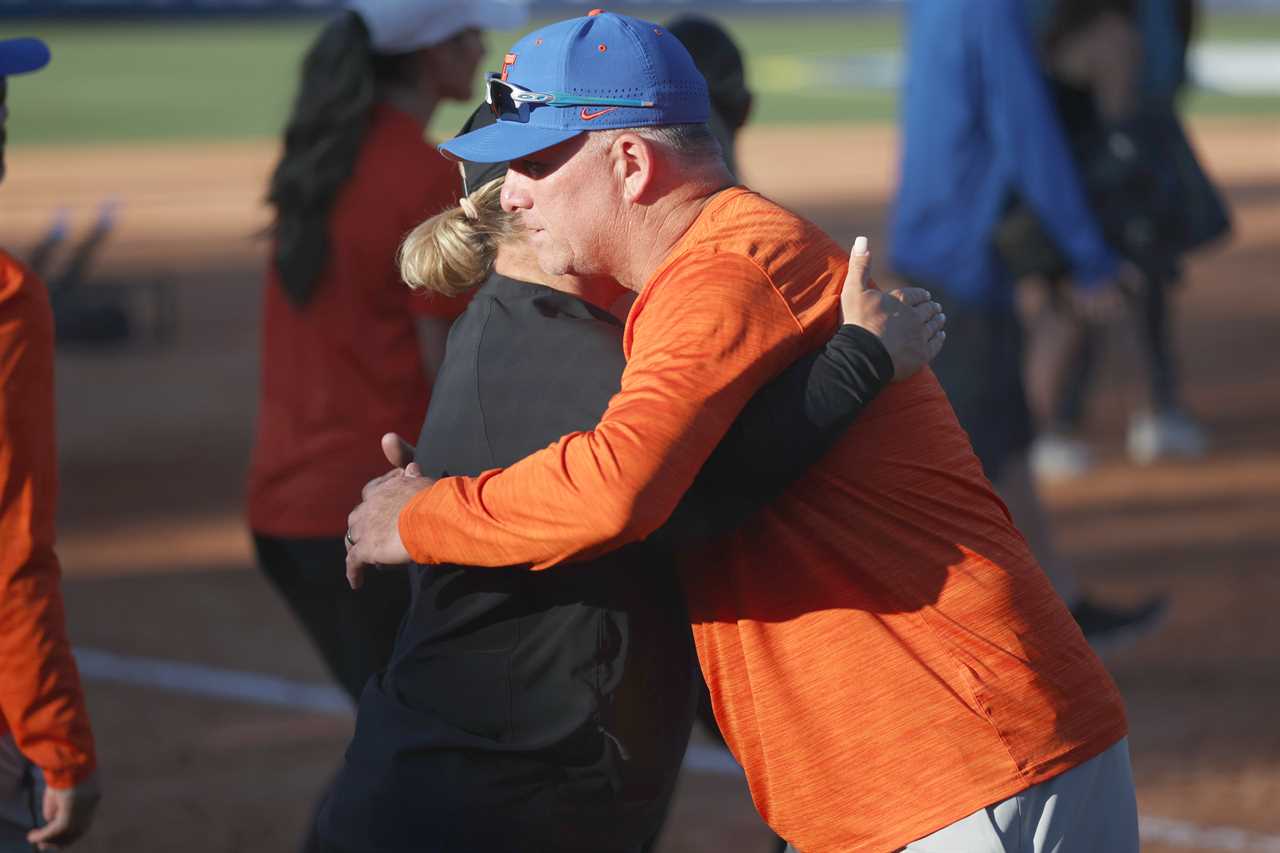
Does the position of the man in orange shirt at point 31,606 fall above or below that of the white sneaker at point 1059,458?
above

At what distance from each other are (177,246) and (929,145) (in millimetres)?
13114

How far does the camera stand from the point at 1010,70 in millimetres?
5625

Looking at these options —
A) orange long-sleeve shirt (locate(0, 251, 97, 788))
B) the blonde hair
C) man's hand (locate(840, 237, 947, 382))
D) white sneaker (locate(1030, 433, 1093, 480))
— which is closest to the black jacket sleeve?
man's hand (locate(840, 237, 947, 382))

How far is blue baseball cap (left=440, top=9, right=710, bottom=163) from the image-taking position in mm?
2229

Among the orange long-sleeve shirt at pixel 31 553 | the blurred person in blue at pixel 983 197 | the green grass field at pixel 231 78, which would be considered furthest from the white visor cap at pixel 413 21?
the green grass field at pixel 231 78

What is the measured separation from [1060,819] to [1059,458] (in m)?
7.08

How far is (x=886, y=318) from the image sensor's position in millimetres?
2209

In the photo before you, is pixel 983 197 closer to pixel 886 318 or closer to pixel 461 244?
pixel 461 244

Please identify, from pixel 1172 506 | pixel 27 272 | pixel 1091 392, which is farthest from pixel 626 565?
pixel 1091 392

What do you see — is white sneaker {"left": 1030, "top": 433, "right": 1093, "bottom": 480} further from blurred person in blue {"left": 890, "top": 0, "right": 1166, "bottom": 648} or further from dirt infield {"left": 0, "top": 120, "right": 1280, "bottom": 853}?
blurred person in blue {"left": 890, "top": 0, "right": 1166, "bottom": 648}

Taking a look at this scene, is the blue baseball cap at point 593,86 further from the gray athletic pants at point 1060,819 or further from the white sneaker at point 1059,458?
the white sneaker at point 1059,458

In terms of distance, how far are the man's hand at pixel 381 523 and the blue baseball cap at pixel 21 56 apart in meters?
1.03

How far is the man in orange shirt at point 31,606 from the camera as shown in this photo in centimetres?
276

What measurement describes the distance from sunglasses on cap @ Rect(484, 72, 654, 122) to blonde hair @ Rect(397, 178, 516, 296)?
174 mm
